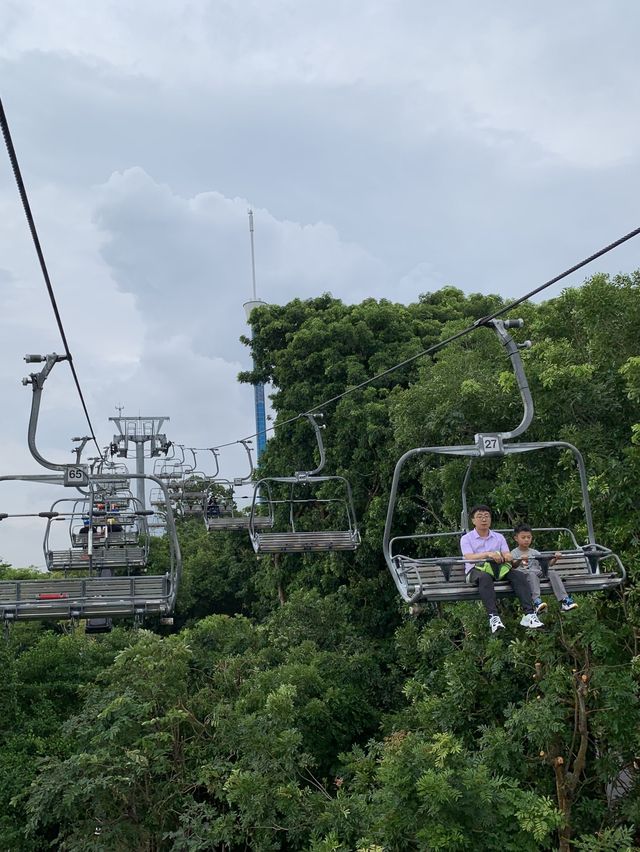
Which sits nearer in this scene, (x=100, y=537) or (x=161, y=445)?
(x=100, y=537)

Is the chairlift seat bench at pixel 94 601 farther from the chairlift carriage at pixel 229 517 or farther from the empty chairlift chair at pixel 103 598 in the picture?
the chairlift carriage at pixel 229 517

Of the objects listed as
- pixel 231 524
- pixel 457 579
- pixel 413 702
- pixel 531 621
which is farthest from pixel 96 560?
pixel 531 621

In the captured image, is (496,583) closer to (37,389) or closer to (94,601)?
(94,601)

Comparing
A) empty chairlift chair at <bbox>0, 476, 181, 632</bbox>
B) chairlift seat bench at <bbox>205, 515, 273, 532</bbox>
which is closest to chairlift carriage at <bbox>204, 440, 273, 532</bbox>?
chairlift seat bench at <bbox>205, 515, 273, 532</bbox>

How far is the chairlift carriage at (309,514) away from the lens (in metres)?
11.0

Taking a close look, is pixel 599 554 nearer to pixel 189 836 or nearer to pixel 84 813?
pixel 189 836

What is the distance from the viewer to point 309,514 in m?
18.8

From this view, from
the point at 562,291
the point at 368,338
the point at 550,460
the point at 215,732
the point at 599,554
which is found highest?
the point at 368,338

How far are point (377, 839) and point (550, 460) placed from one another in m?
4.22

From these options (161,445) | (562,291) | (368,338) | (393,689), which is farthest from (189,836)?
(161,445)

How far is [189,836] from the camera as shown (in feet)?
29.7

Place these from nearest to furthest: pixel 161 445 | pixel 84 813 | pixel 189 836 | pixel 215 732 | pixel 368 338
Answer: pixel 189 836 → pixel 84 813 → pixel 215 732 → pixel 368 338 → pixel 161 445

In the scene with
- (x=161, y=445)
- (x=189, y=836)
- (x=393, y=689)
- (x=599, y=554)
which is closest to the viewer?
(x=599, y=554)

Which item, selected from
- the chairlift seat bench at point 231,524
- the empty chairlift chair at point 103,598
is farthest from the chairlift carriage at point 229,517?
the empty chairlift chair at point 103,598
